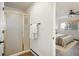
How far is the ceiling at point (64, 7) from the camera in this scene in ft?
4.97

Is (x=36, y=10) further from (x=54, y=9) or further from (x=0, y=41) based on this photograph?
(x=0, y=41)

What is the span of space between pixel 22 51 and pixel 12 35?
0.33 m

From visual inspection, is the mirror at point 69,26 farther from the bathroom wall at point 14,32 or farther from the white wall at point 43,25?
the bathroom wall at point 14,32

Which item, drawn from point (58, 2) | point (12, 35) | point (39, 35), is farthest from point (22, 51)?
point (58, 2)

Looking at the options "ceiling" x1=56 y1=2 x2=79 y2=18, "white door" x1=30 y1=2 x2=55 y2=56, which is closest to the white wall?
"white door" x1=30 y1=2 x2=55 y2=56

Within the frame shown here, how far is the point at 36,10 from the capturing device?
5.62ft

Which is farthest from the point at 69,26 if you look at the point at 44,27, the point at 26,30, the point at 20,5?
the point at 20,5

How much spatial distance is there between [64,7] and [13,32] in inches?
38.2

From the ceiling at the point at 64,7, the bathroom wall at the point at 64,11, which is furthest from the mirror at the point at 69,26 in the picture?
the ceiling at the point at 64,7

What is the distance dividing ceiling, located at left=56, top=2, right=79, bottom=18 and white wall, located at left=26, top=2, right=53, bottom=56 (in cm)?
13

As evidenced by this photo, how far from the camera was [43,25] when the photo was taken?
1785 millimetres

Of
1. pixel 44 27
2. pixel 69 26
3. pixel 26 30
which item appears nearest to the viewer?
pixel 69 26

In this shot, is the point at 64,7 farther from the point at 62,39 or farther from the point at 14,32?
the point at 14,32

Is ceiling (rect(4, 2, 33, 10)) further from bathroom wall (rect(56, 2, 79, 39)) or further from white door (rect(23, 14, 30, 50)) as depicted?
bathroom wall (rect(56, 2, 79, 39))
